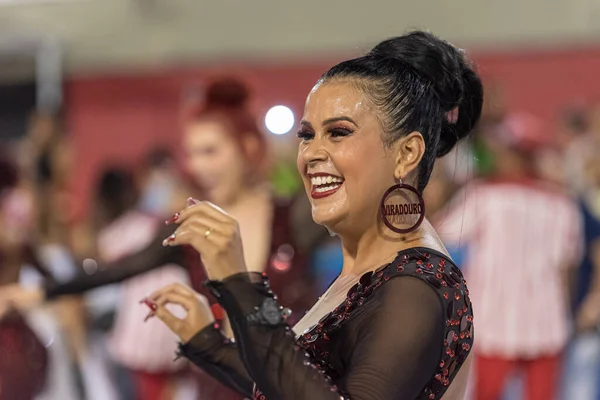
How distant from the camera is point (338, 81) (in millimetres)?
1617

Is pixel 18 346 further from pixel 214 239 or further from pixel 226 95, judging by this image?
pixel 214 239

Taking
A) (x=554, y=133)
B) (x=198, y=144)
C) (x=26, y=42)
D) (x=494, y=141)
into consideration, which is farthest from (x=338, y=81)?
(x=26, y=42)

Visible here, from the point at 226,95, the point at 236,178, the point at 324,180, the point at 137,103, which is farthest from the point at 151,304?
the point at 137,103

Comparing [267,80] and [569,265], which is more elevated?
[267,80]

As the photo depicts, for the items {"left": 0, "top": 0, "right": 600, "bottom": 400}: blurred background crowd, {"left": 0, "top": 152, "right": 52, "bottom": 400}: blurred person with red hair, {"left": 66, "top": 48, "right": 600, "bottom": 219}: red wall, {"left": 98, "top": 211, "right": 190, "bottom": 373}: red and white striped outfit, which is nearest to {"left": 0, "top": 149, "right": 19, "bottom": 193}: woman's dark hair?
{"left": 0, "top": 0, "right": 600, "bottom": 400}: blurred background crowd

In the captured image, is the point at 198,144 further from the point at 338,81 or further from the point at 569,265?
the point at 569,265

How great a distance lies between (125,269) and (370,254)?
1.56 meters

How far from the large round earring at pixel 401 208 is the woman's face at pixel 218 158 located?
1.73 metres

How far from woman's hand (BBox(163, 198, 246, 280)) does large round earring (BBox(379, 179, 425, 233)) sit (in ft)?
0.85

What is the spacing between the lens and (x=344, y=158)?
156 cm

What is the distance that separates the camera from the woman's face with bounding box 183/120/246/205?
3.30 m

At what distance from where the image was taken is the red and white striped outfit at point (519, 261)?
15.4 feet


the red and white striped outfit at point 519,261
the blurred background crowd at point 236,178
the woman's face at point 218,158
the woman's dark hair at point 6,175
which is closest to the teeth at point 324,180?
the blurred background crowd at point 236,178

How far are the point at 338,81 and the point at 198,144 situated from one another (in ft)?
5.68
